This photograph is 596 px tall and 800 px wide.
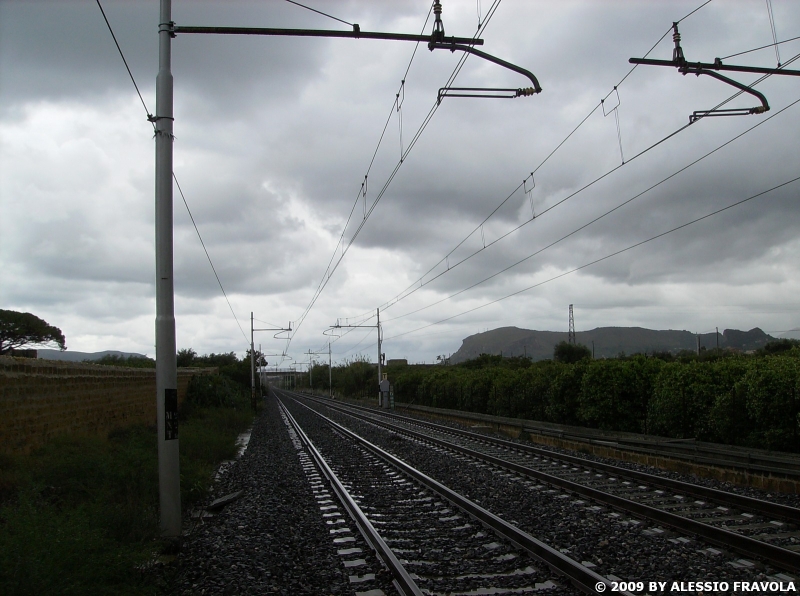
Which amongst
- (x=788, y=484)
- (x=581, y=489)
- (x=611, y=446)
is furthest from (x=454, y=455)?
(x=788, y=484)

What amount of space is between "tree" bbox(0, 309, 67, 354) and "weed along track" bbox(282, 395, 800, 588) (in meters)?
38.6

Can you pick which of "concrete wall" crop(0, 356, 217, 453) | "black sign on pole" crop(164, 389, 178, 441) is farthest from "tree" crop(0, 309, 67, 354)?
"black sign on pole" crop(164, 389, 178, 441)

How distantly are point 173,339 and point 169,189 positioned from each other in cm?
210

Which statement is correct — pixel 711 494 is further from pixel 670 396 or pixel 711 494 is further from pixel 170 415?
pixel 670 396

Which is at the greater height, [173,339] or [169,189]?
[169,189]

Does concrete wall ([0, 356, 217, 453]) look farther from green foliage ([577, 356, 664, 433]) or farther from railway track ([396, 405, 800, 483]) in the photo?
green foliage ([577, 356, 664, 433])

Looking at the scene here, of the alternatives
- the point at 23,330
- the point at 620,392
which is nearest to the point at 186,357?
the point at 23,330

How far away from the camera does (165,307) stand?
8.62 metres

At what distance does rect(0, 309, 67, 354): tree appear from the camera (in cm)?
4256

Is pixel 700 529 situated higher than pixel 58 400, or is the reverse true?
pixel 58 400

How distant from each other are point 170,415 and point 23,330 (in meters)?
43.0

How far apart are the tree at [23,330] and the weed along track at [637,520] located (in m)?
38.6

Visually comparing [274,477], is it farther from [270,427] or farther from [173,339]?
[270,427]

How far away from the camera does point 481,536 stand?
8242 millimetres
